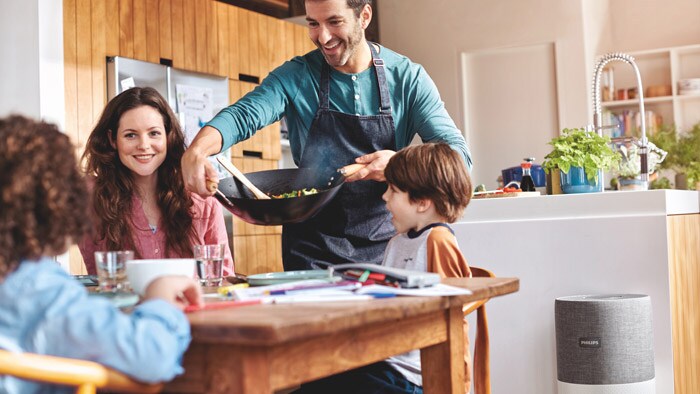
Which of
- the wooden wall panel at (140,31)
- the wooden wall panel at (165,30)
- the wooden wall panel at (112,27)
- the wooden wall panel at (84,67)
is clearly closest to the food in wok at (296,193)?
the wooden wall panel at (84,67)

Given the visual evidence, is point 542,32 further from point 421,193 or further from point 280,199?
point 280,199

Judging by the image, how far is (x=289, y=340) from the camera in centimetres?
112

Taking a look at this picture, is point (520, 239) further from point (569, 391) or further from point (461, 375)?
point (461, 375)

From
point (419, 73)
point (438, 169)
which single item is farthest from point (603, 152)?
point (438, 169)

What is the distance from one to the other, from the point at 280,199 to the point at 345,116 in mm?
551

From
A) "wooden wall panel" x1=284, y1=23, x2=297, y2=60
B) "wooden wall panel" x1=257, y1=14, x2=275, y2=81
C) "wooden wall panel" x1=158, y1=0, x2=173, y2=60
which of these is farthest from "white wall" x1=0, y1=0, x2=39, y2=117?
"wooden wall panel" x1=284, y1=23, x2=297, y2=60

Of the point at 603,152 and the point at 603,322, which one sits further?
the point at 603,152

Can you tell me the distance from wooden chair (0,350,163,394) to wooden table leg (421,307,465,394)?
68 centimetres

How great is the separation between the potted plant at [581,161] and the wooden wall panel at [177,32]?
2368 mm

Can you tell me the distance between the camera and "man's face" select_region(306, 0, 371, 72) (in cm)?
226

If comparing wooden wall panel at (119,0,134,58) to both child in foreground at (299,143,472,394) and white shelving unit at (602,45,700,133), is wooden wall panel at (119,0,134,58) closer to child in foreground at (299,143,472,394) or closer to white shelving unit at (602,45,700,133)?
child in foreground at (299,143,472,394)

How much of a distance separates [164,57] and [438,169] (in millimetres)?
3162

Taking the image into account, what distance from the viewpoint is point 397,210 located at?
205 cm

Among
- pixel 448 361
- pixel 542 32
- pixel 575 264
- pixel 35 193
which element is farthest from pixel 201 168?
pixel 542 32
